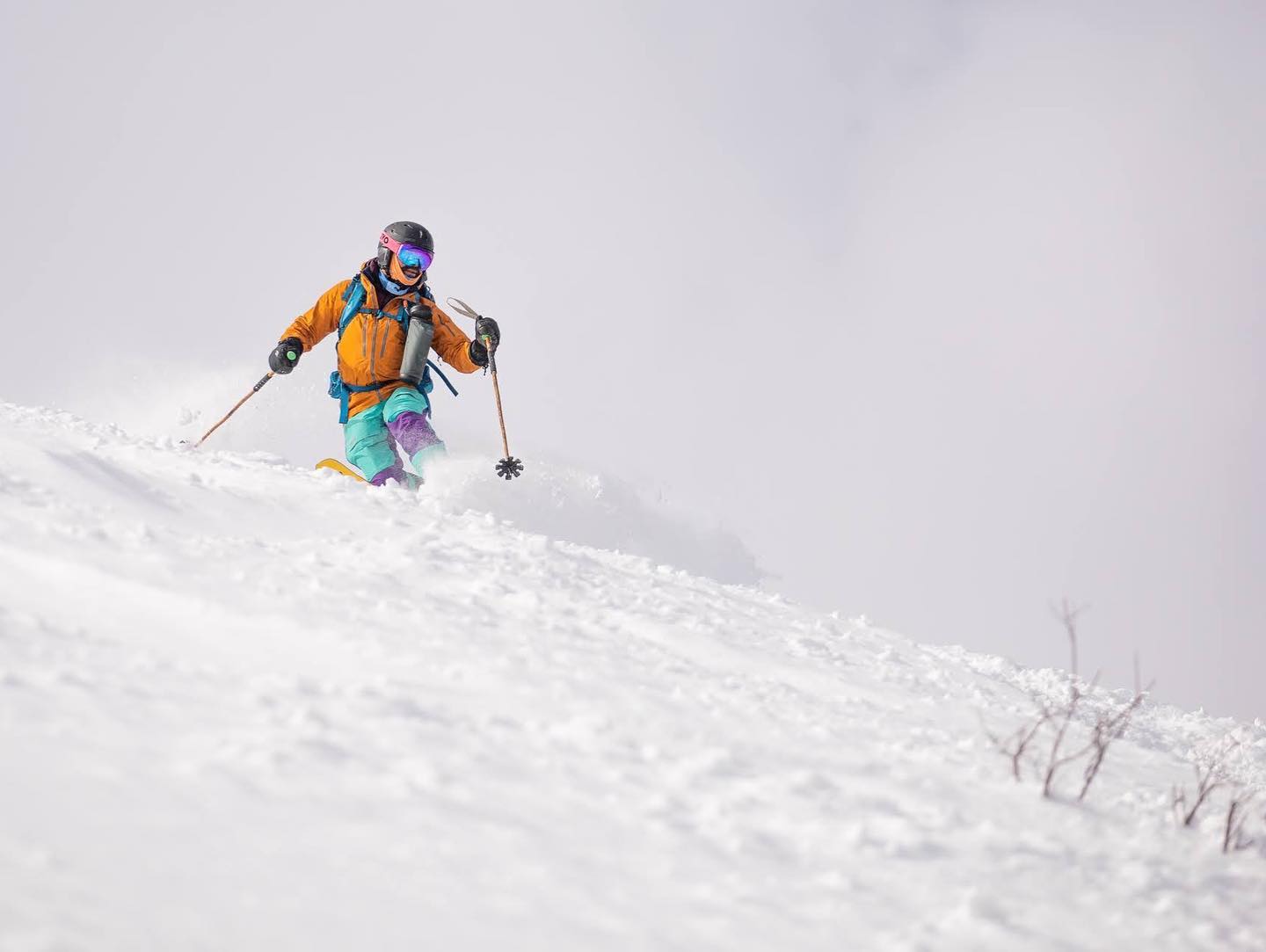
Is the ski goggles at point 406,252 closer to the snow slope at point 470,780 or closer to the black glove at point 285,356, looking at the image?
the black glove at point 285,356

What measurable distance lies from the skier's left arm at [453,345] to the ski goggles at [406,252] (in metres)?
0.39

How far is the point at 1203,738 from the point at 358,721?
5533 mm

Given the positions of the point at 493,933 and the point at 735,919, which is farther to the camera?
the point at 735,919

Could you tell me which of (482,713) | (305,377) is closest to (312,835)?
(482,713)

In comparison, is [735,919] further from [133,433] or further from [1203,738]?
[133,433]

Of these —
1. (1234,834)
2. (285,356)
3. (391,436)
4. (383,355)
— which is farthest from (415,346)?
(1234,834)

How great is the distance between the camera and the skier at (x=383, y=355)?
7.18m

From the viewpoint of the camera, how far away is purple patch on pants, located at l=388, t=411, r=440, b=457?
7.05 m

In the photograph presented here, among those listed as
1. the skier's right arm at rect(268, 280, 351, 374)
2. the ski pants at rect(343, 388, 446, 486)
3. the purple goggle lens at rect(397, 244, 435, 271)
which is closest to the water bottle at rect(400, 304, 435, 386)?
the ski pants at rect(343, 388, 446, 486)

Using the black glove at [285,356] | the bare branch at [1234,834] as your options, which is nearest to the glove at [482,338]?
the black glove at [285,356]

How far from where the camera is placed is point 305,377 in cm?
1955

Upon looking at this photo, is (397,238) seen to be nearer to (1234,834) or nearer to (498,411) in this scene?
(498,411)

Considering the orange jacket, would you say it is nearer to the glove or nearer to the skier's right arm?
the skier's right arm

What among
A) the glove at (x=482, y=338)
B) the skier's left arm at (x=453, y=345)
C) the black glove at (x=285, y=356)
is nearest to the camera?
the black glove at (x=285, y=356)
